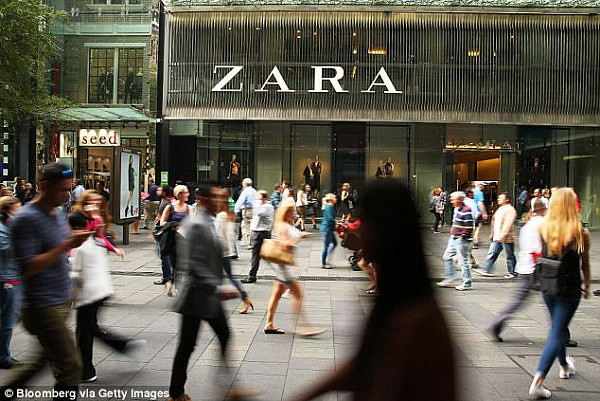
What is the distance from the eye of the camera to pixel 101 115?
99.2ft

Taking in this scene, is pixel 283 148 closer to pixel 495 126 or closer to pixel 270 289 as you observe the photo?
pixel 495 126

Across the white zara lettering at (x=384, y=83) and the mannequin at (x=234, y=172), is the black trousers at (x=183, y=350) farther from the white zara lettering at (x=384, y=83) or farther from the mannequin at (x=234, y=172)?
the mannequin at (x=234, y=172)

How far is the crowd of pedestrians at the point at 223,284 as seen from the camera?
2.16 m

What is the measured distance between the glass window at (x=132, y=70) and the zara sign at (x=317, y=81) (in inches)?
405

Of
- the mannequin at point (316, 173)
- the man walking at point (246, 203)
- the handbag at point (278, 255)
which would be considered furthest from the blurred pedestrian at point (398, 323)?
the mannequin at point (316, 173)

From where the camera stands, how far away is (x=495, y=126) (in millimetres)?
26984

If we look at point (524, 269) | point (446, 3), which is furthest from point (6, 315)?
point (446, 3)

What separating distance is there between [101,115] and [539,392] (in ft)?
91.5

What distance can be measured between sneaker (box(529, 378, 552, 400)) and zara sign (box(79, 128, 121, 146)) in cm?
2826

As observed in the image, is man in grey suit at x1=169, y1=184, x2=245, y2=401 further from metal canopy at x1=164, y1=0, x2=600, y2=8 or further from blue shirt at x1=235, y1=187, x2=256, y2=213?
metal canopy at x1=164, y1=0, x2=600, y2=8

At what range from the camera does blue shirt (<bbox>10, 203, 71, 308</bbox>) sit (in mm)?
4188

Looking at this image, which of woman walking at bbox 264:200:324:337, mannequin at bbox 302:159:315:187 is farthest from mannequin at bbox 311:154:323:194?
woman walking at bbox 264:200:324:337

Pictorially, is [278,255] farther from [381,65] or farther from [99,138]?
[99,138]

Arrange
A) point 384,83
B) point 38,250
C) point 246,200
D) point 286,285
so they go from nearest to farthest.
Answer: point 38,250 → point 286,285 → point 246,200 → point 384,83
